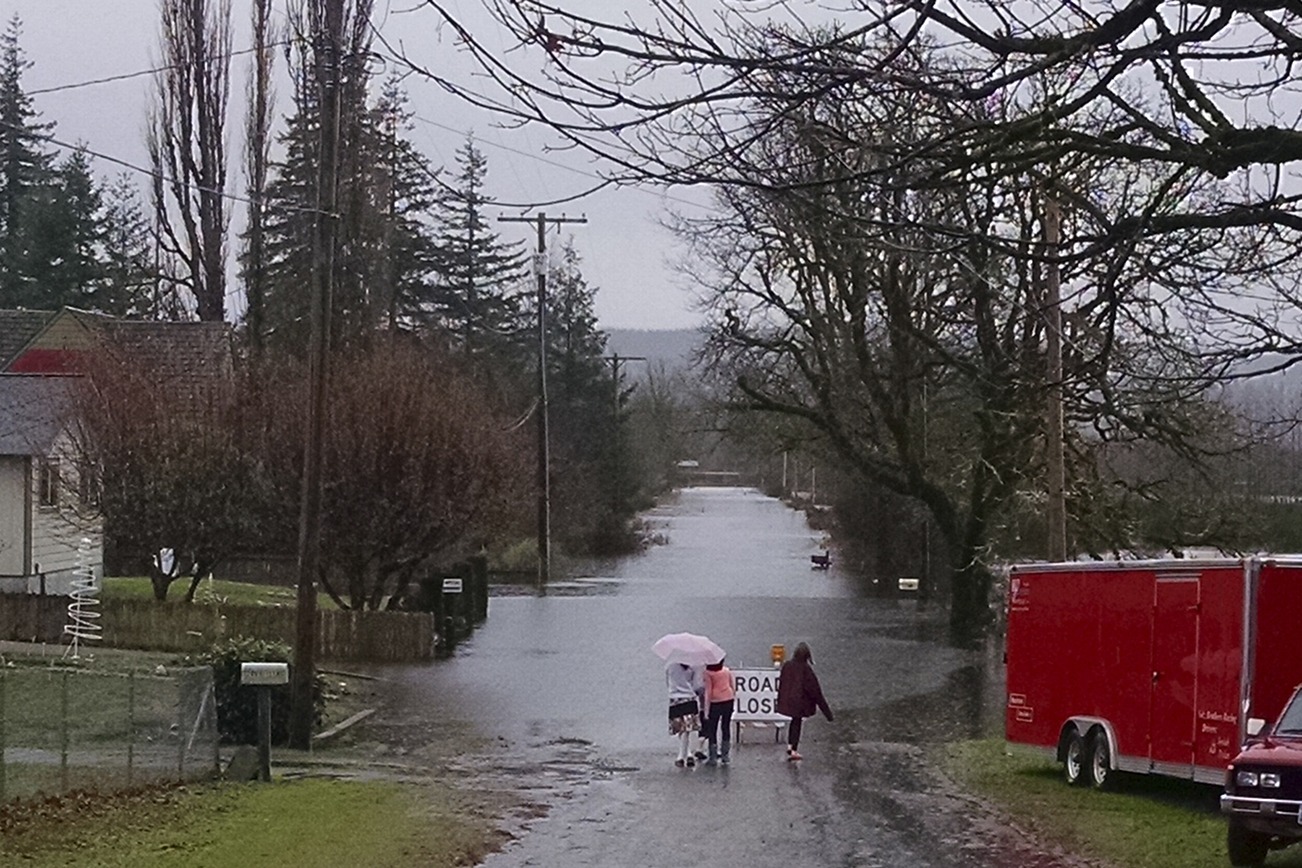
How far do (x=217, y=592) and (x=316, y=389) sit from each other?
88.0 feet

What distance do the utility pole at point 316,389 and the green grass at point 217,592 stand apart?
19.2m

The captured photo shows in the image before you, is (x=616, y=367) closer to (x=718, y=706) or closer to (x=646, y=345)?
(x=646, y=345)

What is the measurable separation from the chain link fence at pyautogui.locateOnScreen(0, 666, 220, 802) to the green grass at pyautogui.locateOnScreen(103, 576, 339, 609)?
2341cm

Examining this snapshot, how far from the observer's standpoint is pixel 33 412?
4469 centimetres

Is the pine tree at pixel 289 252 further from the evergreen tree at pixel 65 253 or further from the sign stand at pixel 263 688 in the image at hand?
the sign stand at pixel 263 688

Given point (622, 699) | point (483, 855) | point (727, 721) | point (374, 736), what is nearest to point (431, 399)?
point (622, 699)

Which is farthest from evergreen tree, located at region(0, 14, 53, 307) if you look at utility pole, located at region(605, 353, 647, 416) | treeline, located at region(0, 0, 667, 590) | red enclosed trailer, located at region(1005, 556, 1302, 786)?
red enclosed trailer, located at region(1005, 556, 1302, 786)

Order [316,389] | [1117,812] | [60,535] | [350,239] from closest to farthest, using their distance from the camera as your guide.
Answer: [1117,812], [316,389], [60,535], [350,239]

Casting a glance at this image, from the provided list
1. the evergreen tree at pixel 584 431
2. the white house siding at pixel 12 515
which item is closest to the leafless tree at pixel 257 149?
the white house siding at pixel 12 515

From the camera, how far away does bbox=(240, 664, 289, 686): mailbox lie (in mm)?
20234

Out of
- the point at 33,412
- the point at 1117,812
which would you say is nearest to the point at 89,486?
the point at 33,412

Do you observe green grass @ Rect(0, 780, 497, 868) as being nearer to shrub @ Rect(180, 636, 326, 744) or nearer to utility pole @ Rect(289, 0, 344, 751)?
shrub @ Rect(180, 636, 326, 744)

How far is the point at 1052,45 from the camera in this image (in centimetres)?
850

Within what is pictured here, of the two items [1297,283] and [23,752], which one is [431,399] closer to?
[23,752]
